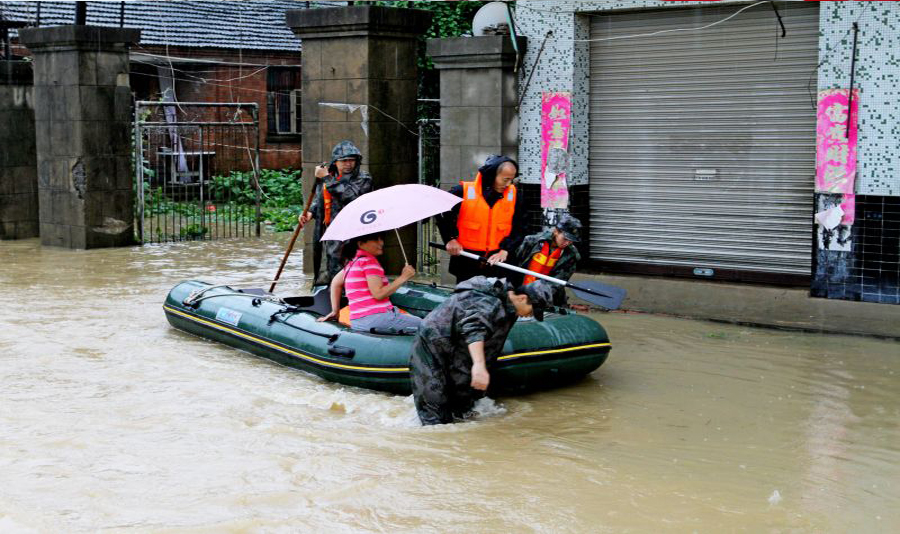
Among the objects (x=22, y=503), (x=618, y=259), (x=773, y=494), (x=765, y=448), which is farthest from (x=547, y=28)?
(x=22, y=503)

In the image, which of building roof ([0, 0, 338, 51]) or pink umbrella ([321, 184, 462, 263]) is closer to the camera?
pink umbrella ([321, 184, 462, 263])

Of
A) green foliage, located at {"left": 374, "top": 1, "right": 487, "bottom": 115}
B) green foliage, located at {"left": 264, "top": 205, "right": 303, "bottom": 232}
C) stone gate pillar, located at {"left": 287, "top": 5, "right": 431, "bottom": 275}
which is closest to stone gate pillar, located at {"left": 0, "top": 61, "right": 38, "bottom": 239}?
green foliage, located at {"left": 264, "top": 205, "right": 303, "bottom": 232}

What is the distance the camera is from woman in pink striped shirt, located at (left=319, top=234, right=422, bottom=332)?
856cm

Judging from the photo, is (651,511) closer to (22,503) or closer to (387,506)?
(387,506)

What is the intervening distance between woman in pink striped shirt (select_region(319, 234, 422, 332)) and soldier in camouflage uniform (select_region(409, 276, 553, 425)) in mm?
965

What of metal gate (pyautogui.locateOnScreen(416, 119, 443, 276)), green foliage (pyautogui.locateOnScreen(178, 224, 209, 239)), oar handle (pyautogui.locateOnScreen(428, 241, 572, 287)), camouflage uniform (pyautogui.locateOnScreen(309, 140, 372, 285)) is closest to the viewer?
oar handle (pyautogui.locateOnScreen(428, 241, 572, 287))

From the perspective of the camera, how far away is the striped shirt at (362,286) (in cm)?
860

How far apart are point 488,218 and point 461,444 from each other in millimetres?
2739

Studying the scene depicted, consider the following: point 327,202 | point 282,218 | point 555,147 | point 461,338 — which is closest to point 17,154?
point 282,218

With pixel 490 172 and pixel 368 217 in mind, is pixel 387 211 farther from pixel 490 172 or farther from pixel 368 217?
pixel 490 172

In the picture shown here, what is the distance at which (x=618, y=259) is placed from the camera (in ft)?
39.5

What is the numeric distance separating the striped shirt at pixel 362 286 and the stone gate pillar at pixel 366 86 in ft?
16.1

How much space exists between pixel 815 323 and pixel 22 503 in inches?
277

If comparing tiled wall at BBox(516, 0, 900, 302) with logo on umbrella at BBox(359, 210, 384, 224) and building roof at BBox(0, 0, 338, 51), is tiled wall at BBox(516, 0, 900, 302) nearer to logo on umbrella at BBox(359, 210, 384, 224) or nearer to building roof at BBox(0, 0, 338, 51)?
logo on umbrella at BBox(359, 210, 384, 224)
